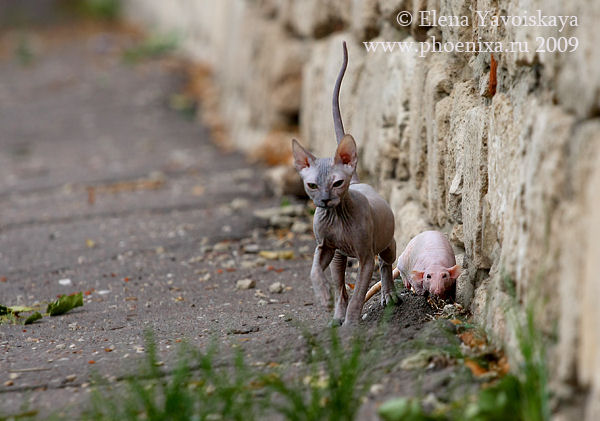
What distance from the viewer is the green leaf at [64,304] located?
354 cm

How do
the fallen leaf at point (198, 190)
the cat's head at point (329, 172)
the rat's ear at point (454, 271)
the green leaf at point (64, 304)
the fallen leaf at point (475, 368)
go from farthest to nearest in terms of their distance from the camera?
1. the fallen leaf at point (198, 190)
2. the green leaf at point (64, 304)
3. the rat's ear at point (454, 271)
4. the cat's head at point (329, 172)
5. the fallen leaf at point (475, 368)

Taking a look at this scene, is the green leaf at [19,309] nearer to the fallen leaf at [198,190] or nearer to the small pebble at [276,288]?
the small pebble at [276,288]

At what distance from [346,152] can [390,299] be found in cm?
65

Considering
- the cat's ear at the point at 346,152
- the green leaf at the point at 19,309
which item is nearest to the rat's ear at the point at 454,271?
the cat's ear at the point at 346,152

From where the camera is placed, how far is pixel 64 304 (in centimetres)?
354

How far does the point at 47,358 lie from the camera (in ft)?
9.50

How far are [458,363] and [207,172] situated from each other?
15.1ft

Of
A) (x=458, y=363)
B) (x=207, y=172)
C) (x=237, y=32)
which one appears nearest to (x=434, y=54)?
(x=458, y=363)

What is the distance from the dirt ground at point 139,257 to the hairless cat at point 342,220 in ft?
0.42

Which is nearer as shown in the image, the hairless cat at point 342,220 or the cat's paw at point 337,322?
the hairless cat at point 342,220

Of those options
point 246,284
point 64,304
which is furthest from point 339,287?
point 64,304

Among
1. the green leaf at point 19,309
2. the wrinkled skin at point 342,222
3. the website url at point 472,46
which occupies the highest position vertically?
the website url at point 472,46

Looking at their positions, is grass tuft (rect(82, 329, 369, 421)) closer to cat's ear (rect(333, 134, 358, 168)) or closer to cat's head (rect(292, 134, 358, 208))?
cat's head (rect(292, 134, 358, 208))

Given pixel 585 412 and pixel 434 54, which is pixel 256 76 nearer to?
pixel 434 54
